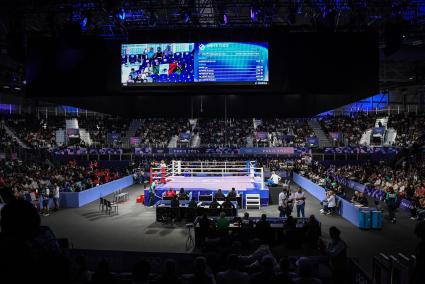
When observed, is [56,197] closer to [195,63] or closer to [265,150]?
[195,63]

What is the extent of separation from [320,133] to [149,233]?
88.7 ft

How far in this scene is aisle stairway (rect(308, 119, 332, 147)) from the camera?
3381 centimetres

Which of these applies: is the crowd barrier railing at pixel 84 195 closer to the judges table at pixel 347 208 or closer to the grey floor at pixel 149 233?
the grey floor at pixel 149 233

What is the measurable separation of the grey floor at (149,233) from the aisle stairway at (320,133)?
63.2 ft

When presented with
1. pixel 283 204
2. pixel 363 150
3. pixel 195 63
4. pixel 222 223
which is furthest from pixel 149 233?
pixel 363 150

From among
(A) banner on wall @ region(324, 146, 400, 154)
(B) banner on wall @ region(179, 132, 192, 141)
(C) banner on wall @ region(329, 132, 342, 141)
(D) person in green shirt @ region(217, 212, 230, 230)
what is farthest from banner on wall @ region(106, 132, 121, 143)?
(D) person in green shirt @ region(217, 212, 230, 230)

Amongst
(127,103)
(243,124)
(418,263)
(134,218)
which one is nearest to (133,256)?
(418,263)

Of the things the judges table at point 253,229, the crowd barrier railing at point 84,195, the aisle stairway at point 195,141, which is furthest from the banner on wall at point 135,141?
the judges table at point 253,229

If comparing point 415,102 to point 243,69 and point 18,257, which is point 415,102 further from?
point 18,257

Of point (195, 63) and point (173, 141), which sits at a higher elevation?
point (195, 63)

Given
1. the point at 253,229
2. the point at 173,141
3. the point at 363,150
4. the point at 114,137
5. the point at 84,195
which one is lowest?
the point at 84,195

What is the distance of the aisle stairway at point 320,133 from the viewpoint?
1331 inches

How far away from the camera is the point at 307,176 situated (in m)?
24.3

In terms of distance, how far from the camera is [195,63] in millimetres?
9266
